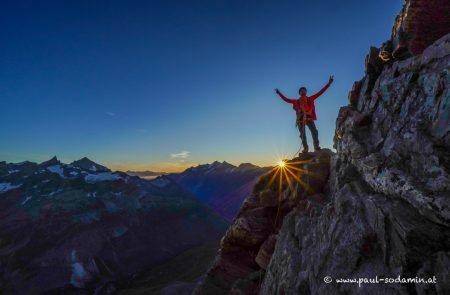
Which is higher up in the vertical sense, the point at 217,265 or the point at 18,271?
the point at 217,265

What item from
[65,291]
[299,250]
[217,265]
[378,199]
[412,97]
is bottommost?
[65,291]

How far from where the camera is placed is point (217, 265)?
82.4ft

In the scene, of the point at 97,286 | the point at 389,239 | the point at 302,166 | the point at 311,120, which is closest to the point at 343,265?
the point at 389,239

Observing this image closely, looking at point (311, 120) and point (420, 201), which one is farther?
point (311, 120)

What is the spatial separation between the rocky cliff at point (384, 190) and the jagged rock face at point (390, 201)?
0.04m

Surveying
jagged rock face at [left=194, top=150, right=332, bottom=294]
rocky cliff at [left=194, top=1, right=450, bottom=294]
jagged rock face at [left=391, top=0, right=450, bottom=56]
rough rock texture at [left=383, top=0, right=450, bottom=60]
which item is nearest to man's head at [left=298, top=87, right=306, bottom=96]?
rocky cliff at [left=194, top=1, right=450, bottom=294]

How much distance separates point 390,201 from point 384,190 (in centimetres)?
65

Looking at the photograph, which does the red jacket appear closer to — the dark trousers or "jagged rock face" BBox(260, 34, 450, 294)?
the dark trousers

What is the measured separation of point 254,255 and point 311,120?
38.6ft

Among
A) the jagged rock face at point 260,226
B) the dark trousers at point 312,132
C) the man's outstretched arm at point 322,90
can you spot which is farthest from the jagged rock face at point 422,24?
the jagged rock face at point 260,226

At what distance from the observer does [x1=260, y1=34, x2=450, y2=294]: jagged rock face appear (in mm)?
8734

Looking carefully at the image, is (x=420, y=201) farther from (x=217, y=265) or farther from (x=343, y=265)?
(x=217, y=265)

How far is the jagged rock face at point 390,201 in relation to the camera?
8734mm

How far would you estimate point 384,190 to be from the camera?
1123 centimetres
